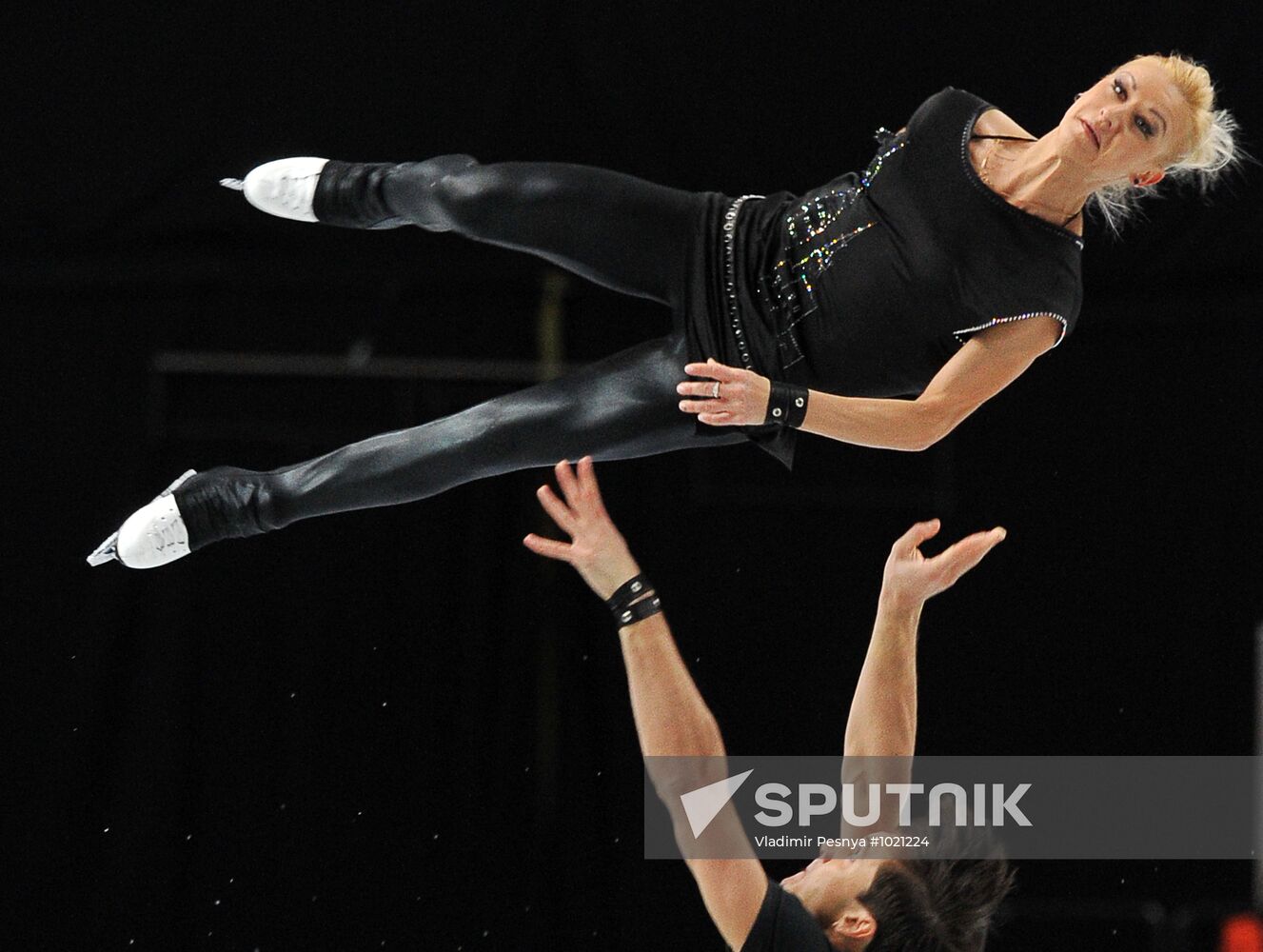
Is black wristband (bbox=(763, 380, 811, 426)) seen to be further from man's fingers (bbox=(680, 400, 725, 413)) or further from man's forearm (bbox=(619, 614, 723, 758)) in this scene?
man's forearm (bbox=(619, 614, 723, 758))

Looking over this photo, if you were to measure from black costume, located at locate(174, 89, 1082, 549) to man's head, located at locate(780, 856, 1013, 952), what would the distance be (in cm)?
74

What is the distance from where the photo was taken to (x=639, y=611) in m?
2.40

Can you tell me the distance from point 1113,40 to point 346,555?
2.33 m

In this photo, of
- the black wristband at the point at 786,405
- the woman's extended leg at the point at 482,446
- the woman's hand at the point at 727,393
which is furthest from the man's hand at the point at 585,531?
the woman's extended leg at the point at 482,446

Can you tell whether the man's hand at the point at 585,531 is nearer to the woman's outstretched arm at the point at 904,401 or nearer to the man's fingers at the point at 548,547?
the man's fingers at the point at 548,547

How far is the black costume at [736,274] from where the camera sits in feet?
8.73

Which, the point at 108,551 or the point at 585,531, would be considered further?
the point at 108,551

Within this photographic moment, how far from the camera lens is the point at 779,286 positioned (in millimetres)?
2789

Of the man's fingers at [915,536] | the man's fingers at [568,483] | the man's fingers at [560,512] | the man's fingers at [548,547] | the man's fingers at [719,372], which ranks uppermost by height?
the man's fingers at [719,372]

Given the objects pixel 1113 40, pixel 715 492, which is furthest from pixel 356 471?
pixel 1113 40

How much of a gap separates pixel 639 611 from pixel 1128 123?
1114 mm

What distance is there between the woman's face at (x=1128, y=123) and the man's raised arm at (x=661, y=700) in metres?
0.96

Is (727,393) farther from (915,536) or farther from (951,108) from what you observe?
(951,108)

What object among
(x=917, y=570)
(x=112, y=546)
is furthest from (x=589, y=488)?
(x=112, y=546)
